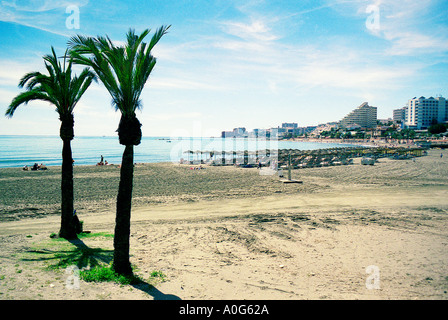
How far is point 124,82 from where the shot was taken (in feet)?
22.1

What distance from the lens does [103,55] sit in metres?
7.08

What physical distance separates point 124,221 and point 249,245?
462 centimetres

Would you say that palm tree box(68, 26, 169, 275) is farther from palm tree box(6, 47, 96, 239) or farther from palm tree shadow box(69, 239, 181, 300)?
palm tree box(6, 47, 96, 239)

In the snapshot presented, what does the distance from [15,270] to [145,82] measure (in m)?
5.69

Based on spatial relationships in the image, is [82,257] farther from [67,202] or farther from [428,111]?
[428,111]

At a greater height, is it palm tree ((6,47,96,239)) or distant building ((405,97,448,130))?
distant building ((405,97,448,130))

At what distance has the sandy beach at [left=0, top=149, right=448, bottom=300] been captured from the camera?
642cm

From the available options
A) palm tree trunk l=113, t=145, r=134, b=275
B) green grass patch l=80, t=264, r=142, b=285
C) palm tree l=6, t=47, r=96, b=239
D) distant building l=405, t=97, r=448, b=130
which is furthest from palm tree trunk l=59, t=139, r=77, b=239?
distant building l=405, t=97, r=448, b=130

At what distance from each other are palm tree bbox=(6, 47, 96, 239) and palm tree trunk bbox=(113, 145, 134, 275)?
3.87 meters

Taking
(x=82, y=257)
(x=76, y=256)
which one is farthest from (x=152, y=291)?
(x=76, y=256)

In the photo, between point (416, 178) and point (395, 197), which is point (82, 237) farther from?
point (416, 178)

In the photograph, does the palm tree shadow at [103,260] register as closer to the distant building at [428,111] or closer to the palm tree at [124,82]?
the palm tree at [124,82]

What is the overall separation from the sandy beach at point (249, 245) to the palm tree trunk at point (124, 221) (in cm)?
58
